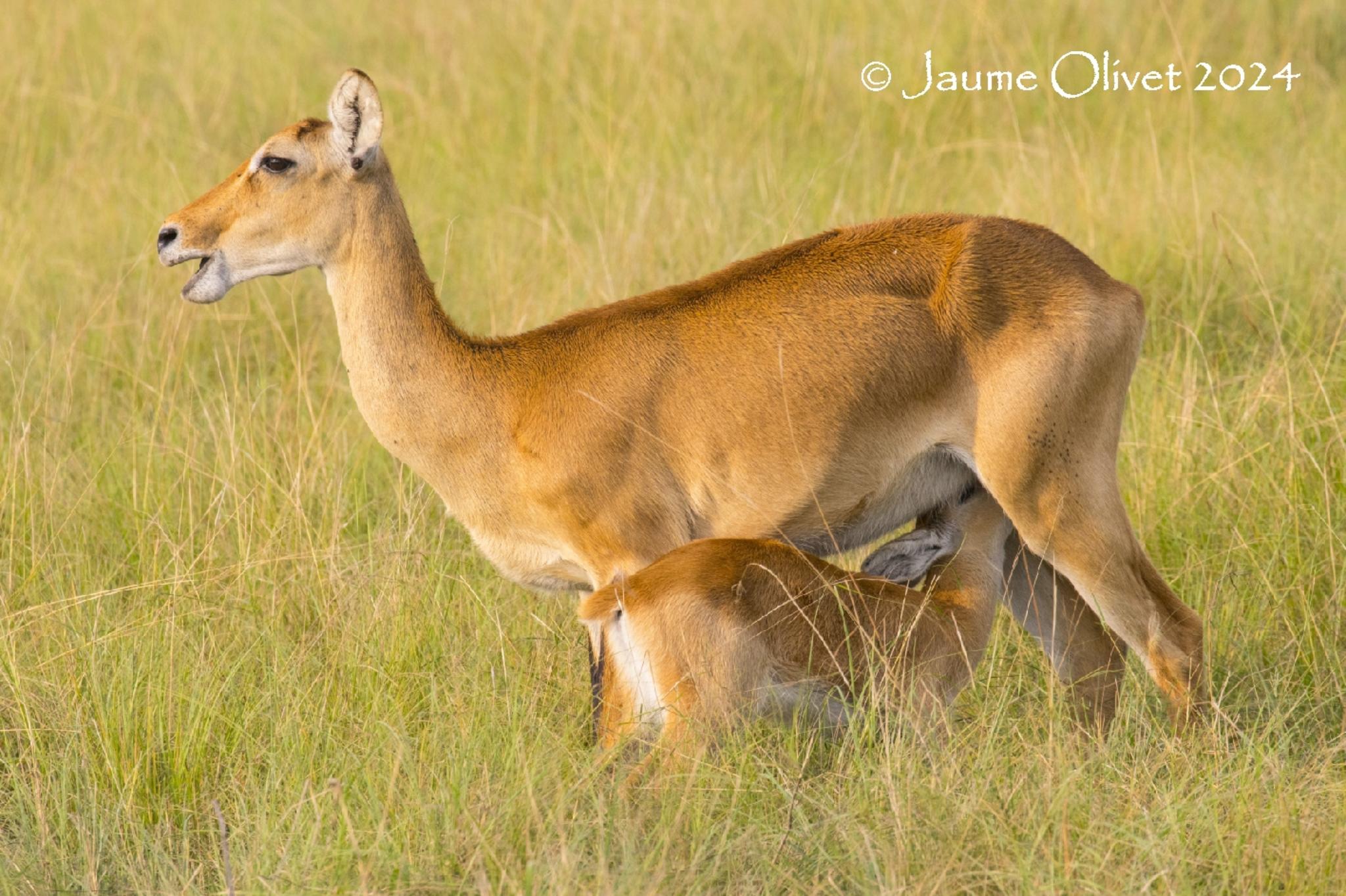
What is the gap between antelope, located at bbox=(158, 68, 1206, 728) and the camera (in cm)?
446

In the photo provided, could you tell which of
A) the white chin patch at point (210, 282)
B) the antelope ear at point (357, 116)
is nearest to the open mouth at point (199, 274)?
the white chin patch at point (210, 282)

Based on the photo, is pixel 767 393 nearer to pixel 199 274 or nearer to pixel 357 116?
pixel 357 116

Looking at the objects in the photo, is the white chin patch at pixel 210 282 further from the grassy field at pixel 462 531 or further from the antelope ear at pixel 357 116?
the grassy field at pixel 462 531

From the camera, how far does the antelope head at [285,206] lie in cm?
475

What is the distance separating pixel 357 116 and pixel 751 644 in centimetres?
189

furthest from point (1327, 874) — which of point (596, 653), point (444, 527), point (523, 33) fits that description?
point (523, 33)

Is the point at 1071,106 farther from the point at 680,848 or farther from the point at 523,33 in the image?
the point at 680,848

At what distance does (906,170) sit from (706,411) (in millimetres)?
3866

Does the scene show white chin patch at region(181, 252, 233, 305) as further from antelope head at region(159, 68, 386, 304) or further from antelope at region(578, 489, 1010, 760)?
antelope at region(578, 489, 1010, 760)

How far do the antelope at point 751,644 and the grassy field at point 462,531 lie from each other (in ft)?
0.43

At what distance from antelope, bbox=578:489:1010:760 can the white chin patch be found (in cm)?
143

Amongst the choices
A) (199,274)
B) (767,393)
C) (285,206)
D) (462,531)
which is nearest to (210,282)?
(199,274)

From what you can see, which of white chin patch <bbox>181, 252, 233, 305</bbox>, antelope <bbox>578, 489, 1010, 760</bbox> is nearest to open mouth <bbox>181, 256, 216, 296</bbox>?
white chin patch <bbox>181, 252, 233, 305</bbox>

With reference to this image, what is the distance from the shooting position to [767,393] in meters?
4.54
